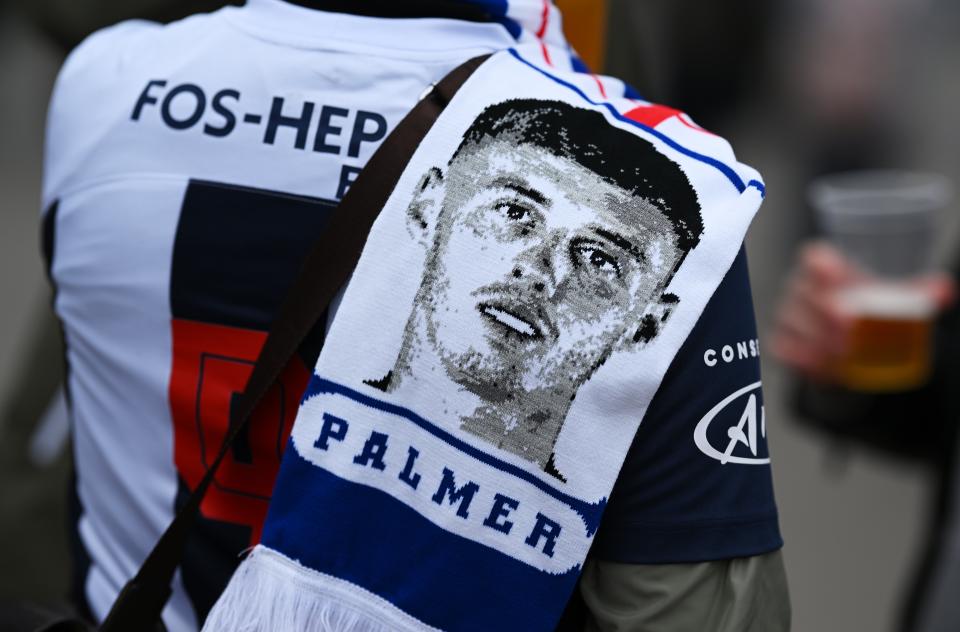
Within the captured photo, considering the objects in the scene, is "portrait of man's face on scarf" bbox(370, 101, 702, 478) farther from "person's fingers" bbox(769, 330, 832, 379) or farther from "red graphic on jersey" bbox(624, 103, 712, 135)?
"person's fingers" bbox(769, 330, 832, 379)

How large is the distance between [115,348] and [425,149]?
16.1 inches

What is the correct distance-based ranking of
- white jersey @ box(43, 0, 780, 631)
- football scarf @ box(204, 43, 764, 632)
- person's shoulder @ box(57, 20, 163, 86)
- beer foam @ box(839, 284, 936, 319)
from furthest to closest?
beer foam @ box(839, 284, 936, 319), person's shoulder @ box(57, 20, 163, 86), white jersey @ box(43, 0, 780, 631), football scarf @ box(204, 43, 764, 632)

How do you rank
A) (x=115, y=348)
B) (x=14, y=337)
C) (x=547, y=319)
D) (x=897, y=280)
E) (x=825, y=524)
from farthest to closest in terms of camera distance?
(x=14, y=337), (x=825, y=524), (x=897, y=280), (x=115, y=348), (x=547, y=319)

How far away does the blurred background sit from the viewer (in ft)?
6.26

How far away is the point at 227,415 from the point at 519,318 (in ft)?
1.12

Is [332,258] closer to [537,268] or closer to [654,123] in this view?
[537,268]

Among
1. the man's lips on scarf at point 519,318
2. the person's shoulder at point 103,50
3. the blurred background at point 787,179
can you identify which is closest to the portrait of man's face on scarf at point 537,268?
the man's lips on scarf at point 519,318

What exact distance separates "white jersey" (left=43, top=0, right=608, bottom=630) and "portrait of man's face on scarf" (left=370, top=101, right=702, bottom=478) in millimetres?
138

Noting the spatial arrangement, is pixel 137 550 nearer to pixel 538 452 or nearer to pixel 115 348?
pixel 115 348

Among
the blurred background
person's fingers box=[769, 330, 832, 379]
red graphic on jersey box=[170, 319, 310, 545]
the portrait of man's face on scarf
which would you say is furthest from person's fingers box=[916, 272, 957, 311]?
red graphic on jersey box=[170, 319, 310, 545]

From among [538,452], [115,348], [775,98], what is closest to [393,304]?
[538,452]

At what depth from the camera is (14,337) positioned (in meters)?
4.27

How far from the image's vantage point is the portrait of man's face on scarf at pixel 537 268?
873mm

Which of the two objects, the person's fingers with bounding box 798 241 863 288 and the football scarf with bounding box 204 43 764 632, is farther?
the person's fingers with bounding box 798 241 863 288
